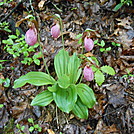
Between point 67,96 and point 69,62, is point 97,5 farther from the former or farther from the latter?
point 67,96

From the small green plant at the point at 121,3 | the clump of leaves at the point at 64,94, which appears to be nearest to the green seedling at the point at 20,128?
the clump of leaves at the point at 64,94

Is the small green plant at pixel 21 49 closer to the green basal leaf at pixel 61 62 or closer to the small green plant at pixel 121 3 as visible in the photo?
the green basal leaf at pixel 61 62

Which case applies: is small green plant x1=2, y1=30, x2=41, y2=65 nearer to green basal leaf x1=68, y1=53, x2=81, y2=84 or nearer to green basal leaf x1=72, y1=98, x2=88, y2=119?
green basal leaf x1=68, y1=53, x2=81, y2=84

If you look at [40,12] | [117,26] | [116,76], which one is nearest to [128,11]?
[117,26]

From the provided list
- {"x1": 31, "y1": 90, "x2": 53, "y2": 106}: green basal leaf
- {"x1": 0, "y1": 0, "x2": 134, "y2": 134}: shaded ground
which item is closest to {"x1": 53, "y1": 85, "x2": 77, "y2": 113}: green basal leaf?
{"x1": 31, "y1": 90, "x2": 53, "y2": 106}: green basal leaf

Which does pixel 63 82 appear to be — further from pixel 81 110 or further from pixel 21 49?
pixel 21 49

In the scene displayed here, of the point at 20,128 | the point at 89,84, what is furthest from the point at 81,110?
the point at 20,128
